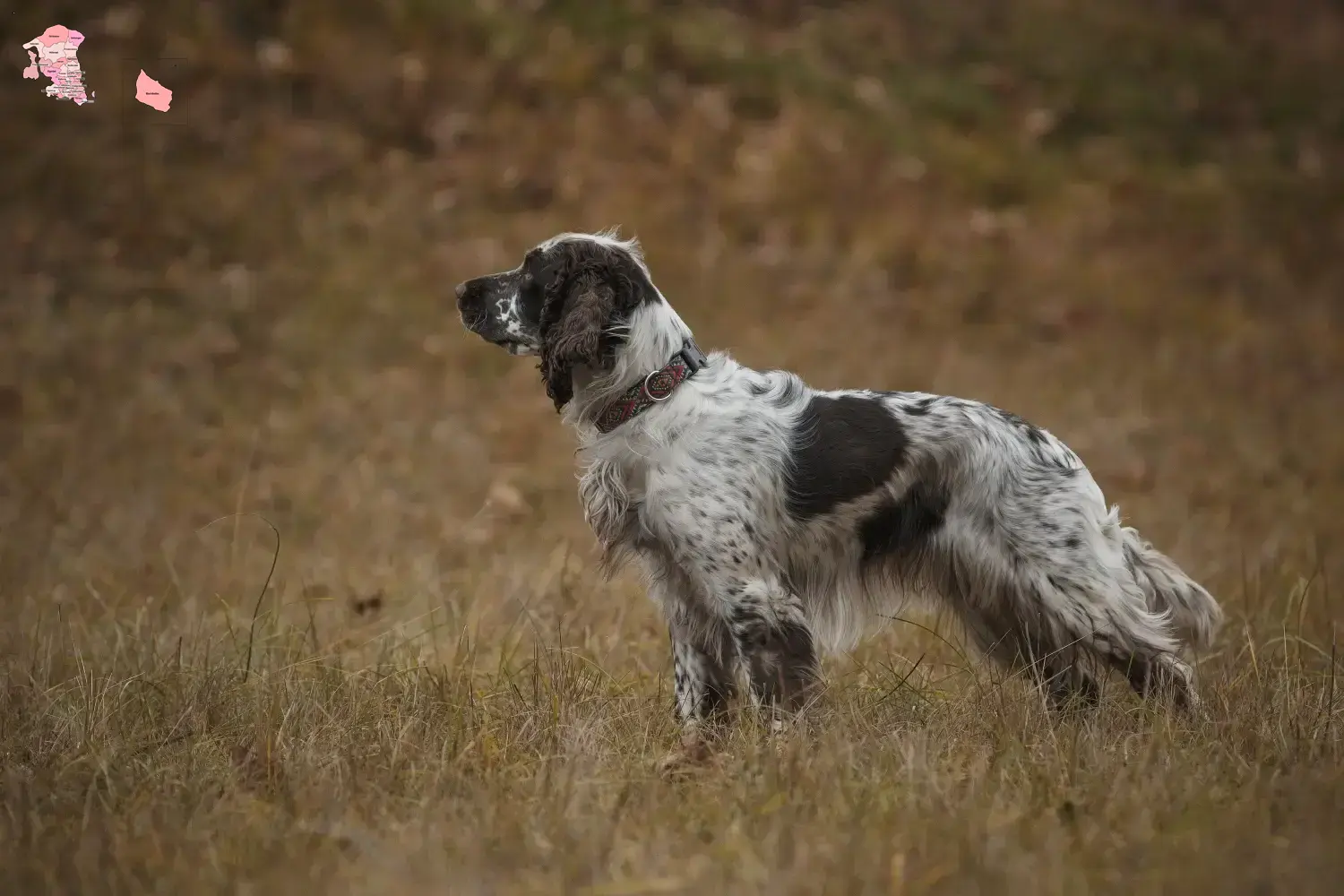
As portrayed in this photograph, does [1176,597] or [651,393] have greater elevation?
[651,393]

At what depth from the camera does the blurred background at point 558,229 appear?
9.19 m

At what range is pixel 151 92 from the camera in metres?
12.7

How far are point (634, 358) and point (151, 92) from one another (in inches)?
387

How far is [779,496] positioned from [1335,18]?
59.9ft

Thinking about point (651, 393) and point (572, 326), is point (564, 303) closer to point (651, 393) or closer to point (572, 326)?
point (572, 326)

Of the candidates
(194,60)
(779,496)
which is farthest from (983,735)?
(194,60)

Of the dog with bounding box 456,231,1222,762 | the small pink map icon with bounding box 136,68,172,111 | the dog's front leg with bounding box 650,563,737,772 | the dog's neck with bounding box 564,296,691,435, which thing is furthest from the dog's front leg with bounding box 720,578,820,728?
the small pink map icon with bounding box 136,68,172,111

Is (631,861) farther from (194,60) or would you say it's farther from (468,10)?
(468,10)

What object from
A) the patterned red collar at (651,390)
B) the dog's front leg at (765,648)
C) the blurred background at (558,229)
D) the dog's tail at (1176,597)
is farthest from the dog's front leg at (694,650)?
the blurred background at (558,229)

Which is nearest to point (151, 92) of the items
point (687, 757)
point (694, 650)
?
point (694, 650)

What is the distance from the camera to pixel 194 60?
12.9m

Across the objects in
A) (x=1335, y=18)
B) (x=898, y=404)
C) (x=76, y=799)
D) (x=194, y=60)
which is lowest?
(x=76, y=799)

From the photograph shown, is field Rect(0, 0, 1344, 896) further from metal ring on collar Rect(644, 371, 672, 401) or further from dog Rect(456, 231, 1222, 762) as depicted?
metal ring on collar Rect(644, 371, 672, 401)

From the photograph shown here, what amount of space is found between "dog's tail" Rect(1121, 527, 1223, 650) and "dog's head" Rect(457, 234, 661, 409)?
6.34ft
